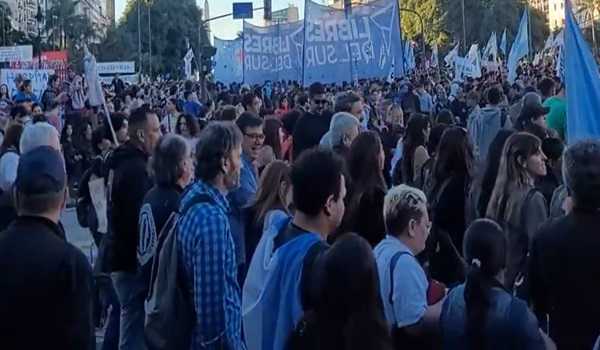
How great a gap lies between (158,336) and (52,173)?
1018 mm

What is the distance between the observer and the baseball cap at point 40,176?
442cm

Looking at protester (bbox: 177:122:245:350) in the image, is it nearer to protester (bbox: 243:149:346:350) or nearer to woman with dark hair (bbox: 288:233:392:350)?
protester (bbox: 243:149:346:350)

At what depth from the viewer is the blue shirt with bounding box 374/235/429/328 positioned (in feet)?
15.5

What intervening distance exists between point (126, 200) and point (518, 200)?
8.12 ft

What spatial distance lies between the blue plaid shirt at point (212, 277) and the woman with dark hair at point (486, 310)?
3.20 ft

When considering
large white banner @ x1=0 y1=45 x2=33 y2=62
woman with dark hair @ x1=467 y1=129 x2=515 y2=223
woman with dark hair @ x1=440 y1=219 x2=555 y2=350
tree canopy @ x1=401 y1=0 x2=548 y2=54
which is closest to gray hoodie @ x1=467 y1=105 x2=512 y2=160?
woman with dark hair @ x1=467 y1=129 x2=515 y2=223

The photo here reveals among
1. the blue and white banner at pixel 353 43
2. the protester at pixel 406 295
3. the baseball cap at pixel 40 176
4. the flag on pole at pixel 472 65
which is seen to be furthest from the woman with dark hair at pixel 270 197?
the flag on pole at pixel 472 65

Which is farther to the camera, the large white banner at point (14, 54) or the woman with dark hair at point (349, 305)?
the large white banner at point (14, 54)

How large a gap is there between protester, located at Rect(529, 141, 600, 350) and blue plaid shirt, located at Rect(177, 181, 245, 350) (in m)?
1.41

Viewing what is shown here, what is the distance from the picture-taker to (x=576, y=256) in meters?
4.77

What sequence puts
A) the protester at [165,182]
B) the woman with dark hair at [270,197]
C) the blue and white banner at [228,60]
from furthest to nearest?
the blue and white banner at [228,60], the woman with dark hair at [270,197], the protester at [165,182]

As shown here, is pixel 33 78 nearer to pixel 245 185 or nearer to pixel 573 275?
pixel 245 185

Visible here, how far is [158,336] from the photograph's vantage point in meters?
5.04

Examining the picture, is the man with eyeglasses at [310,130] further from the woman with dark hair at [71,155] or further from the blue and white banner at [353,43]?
the woman with dark hair at [71,155]
